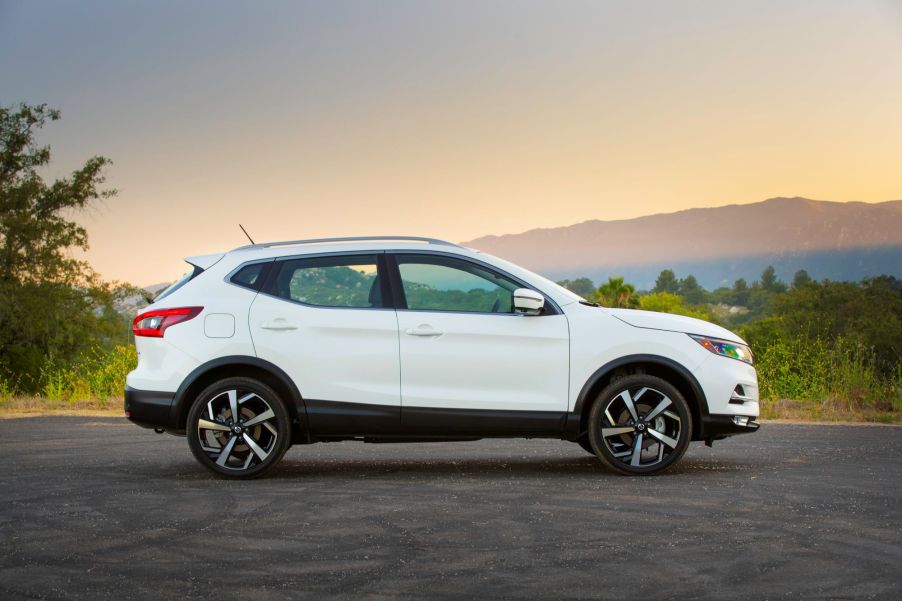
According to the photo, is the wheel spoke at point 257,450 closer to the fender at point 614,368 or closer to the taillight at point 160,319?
the taillight at point 160,319

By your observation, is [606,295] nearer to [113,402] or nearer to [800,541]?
[113,402]

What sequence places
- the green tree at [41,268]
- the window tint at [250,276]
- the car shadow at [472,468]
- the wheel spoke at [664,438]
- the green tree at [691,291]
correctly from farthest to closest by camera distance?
the green tree at [691,291], the green tree at [41,268], the car shadow at [472,468], the window tint at [250,276], the wheel spoke at [664,438]

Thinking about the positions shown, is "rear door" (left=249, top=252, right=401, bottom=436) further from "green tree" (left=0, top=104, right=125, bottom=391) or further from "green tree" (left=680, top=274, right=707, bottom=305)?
"green tree" (left=680, top=274, right=707, bottom=305)

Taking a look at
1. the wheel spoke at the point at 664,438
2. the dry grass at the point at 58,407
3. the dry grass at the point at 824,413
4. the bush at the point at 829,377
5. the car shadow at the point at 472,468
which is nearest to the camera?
the wheel spoke at the point at 664,438

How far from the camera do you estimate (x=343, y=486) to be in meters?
8.59

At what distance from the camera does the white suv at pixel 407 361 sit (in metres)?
8.76

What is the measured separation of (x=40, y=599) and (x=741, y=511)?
14.4 feet

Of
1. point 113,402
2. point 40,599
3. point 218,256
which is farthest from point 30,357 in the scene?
point 40,599

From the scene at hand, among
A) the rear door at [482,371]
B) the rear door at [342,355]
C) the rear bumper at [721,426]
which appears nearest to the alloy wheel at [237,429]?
the rear door at [342,355]

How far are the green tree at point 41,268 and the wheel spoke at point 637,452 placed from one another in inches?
2068

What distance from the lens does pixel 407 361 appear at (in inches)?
344

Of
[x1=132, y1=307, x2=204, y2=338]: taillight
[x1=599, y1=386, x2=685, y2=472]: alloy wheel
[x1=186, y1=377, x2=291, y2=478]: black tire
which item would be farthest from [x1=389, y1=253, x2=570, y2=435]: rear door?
[x1=132, y1=307, x2=204, y2=338]: taillight

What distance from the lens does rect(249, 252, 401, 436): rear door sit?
8.77 metres

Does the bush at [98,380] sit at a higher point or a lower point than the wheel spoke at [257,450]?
higher
